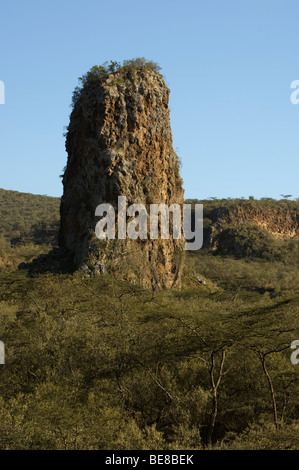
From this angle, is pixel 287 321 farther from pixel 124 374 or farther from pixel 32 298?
pixel 32 298

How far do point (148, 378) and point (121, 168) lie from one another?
1862 centimetres

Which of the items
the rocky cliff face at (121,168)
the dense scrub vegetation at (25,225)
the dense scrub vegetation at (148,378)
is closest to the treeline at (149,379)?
the dense scrub vegetation at (148,378)

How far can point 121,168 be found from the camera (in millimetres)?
35094

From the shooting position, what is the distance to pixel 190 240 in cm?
8462

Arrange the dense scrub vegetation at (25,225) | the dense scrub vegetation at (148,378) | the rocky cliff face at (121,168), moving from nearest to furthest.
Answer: the dense scrub vegetation at (148,378) → the rocky cliff face at (121,168) → the dense scrub vegetation at (25,225)

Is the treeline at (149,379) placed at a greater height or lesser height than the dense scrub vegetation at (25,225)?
lesser

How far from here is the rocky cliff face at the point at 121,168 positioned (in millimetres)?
34719

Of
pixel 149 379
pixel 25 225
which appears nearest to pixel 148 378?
pixel 149 379

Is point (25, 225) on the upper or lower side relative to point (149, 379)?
upper

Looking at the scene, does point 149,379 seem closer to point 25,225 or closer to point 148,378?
point 148,378

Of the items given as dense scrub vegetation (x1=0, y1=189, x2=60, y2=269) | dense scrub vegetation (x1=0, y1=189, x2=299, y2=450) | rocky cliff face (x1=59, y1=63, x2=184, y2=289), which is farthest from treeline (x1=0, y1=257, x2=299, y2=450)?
dense scrub vegetation (x1=0, y1=189, x2=60, y2=269)

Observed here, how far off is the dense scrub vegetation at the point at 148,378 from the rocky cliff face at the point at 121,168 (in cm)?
1286

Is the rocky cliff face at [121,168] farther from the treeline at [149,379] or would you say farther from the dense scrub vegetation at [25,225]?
the dense scrub vegetation at [25,225]

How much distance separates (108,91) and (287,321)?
2145 centimetres
